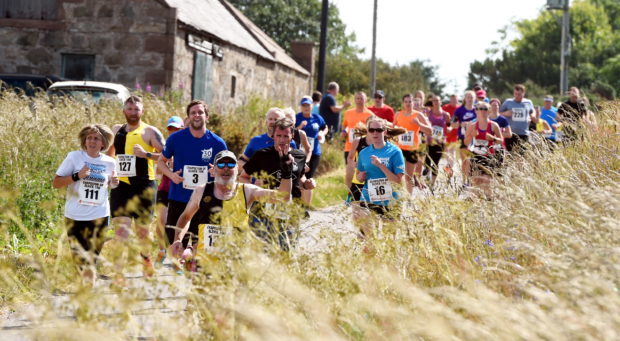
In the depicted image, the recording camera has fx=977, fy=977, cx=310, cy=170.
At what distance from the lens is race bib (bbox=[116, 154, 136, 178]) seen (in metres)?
9.38

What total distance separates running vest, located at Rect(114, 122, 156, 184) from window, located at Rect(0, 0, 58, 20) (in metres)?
18.1

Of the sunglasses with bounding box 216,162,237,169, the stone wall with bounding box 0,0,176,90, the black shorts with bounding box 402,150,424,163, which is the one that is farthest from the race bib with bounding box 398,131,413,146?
the stone wall with bounding box 0,0,176,90

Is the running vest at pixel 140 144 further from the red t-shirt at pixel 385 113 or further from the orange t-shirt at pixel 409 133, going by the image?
the red t-shirt at pixel 385 113

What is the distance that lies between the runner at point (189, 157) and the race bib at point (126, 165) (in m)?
0.41

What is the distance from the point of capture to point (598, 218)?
15.9 feet

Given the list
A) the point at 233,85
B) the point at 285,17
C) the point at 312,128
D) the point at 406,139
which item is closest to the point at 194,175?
the point at 312,128

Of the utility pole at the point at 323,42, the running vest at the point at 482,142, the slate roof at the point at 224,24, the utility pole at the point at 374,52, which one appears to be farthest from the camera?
the utility pole at the point at 374,52

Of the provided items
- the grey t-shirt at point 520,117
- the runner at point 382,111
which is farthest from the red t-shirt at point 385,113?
the grey t-shirt at point 520,117

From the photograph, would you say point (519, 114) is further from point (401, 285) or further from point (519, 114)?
point (401, 285)

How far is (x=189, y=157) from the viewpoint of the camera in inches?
353

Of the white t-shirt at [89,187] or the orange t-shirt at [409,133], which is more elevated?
the orange t-shirt at [409,133]

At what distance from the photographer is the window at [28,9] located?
26.6 meters

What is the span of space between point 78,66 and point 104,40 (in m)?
1.05

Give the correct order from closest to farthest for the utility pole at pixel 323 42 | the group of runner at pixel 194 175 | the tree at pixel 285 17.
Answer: the group of runner at pixel 194 175 < the utility pole at pixel 323 42 < the tree at pixel 285 17
